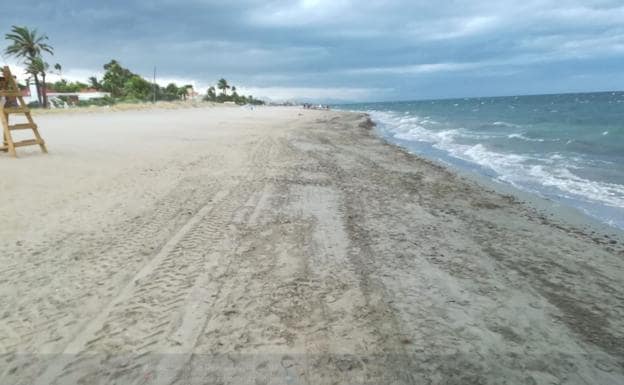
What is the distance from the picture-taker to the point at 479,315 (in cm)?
373

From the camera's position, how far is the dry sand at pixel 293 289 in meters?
3.01

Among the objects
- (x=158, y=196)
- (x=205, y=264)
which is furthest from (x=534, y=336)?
(x=158, y=196)

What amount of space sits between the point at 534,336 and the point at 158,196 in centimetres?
674

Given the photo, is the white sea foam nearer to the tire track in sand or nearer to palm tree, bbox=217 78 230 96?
the tire track in sand

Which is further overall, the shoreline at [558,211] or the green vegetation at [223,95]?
the green vegetation at [223,95]

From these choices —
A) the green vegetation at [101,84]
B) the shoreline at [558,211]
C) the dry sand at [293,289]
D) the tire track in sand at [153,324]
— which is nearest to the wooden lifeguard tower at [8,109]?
the dry sand at [293,289]

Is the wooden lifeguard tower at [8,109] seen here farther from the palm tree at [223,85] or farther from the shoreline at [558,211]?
the palm tree at [223,85]

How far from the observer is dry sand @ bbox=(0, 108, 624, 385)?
3.01 m

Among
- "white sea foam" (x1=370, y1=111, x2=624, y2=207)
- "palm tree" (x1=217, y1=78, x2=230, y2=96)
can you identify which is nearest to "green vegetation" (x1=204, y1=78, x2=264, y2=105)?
"palm tree" (x1=217, y1=78, x2=230, y2=96)

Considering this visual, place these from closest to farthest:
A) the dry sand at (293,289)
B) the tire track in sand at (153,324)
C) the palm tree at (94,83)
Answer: the tire track in sand at (153,324) → the dry sand at (293,289) → the palm tree at (94,83)

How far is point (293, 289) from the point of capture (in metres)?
4.12

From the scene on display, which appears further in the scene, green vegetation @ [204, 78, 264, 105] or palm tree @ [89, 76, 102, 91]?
green vegetation @ [204, 78, 264, 105]

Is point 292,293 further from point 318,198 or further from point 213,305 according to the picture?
point 318,198

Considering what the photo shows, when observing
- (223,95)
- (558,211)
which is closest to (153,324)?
(558,211)
